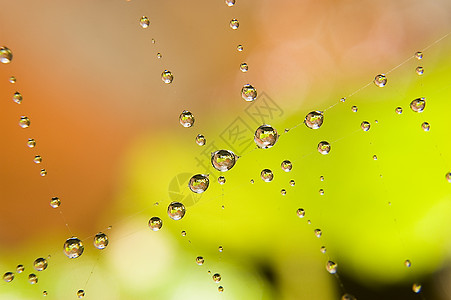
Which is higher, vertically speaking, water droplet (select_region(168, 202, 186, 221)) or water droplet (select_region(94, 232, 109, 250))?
water droplet (select_region(168, 202, 186, 221))

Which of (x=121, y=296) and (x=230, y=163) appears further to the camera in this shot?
(x=121, y=296)

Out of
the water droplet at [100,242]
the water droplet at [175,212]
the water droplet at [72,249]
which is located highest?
the water droplet at [175,212]

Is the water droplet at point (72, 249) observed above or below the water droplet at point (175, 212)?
below

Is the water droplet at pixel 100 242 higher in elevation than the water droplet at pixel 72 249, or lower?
higher

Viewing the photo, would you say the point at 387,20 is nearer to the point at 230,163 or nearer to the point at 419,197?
the point at 419,197

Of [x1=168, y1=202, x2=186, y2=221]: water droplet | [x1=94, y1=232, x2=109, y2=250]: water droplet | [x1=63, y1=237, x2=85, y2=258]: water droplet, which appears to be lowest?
[x1=63, y1=237, x2=85, y2=258]: water droplet

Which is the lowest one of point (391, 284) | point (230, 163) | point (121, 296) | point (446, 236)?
point (121, 296)

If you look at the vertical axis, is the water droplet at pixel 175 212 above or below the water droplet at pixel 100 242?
above

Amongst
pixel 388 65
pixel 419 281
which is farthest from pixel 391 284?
pixel 388 65

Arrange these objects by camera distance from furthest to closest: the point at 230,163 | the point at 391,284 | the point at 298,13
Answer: the point at 298,13 → the point at 391,284 → the point at 230,163

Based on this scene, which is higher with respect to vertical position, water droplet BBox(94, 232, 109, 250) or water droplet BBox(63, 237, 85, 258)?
water droplet BBox(94, 232, 109, 250)

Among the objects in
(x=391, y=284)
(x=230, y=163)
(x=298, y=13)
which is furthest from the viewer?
(x=298, y=13)
